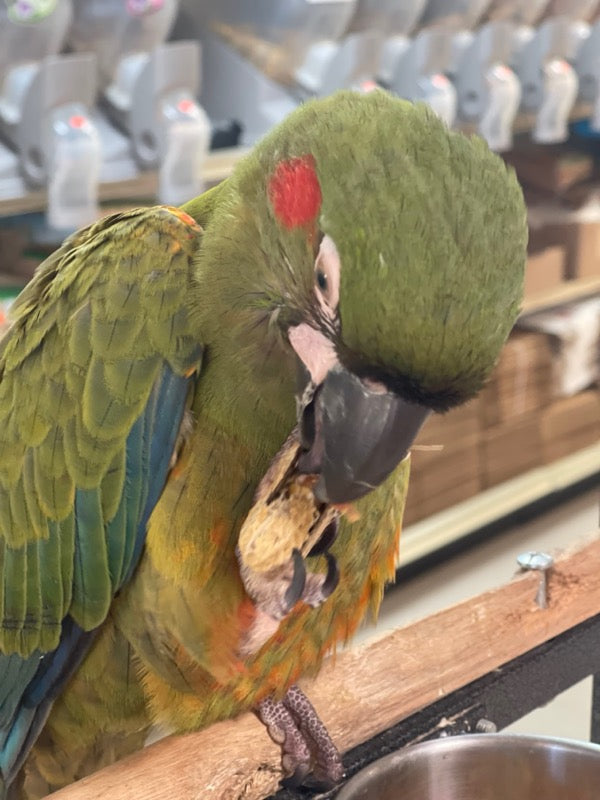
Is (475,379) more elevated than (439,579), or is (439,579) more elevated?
(475,379)

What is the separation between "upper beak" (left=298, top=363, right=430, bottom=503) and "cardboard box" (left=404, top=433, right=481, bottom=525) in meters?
1.70

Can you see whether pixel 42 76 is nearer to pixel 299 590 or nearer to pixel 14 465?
pixel 14 465

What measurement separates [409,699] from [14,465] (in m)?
0.44

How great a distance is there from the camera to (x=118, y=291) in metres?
0.85

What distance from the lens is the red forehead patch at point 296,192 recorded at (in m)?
0.68

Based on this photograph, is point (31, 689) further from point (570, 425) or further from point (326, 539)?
point (570, 425)

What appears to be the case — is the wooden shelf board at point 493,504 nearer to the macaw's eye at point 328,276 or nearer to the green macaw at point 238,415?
the green macaw at point 238,415

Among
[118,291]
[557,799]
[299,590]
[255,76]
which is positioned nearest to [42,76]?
[255,76]

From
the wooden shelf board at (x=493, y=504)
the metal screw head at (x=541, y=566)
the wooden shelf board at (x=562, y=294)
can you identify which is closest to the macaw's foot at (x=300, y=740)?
the metal screw head at (x=541, y=566)

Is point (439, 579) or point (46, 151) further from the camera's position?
point (439, 579)

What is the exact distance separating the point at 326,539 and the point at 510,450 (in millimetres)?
1964

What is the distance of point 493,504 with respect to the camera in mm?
2678

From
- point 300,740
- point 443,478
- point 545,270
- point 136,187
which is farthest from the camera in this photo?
point 545,270

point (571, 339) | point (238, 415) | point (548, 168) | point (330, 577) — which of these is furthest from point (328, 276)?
point (548, 168)
